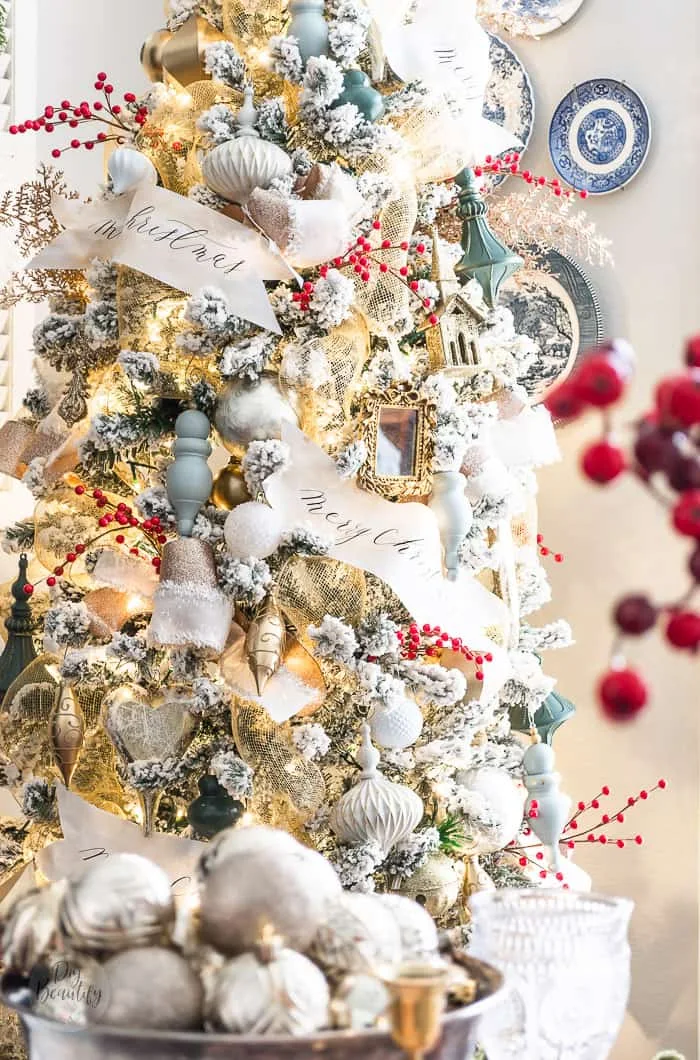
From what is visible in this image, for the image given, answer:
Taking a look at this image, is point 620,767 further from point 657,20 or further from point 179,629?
point 657,20

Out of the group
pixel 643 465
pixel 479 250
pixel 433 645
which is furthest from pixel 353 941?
pixel 479 250

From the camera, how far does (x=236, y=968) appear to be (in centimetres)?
75

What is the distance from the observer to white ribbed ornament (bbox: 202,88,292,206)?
5.44 feet

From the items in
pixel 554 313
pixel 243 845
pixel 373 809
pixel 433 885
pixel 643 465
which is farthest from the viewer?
pixel 554 313

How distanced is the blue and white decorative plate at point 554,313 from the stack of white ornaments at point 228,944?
1.89 meters

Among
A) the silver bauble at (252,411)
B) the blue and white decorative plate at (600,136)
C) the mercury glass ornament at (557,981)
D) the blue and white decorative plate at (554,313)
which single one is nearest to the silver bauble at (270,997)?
the mercury glass ornament at (557,981)

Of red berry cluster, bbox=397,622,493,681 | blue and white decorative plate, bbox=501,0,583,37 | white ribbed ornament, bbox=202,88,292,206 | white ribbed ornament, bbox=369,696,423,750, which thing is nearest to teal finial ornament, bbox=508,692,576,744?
red berry cluster, bbox=397,622,493,681

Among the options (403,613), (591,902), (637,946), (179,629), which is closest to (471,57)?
(403,613)

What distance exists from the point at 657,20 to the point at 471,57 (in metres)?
0.86

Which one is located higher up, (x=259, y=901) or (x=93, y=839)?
(x=259, y=901)

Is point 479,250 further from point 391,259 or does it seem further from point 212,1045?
point 212,1045

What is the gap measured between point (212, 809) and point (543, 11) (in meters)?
1.77

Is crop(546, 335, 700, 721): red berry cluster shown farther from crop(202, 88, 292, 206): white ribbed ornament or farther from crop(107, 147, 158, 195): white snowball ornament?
crop(107, 147, 158, 195): white snowball ornament

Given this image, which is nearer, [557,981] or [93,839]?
[557,981]
